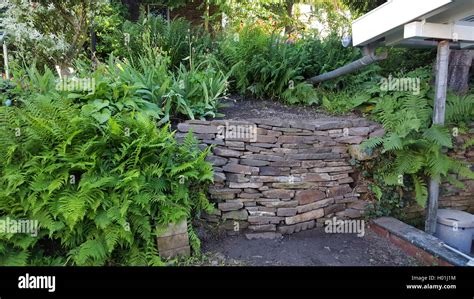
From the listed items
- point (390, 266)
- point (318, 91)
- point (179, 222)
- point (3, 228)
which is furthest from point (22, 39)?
point (390, 266)

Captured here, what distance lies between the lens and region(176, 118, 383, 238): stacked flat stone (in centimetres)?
369

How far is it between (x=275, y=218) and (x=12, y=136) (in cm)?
282

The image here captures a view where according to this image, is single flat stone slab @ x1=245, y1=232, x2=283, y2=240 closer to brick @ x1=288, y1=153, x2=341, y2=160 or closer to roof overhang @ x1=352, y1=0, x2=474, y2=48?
brick @ x1=288, y1=153, x2=341, y2=160

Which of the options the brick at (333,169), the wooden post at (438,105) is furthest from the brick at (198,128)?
the wooden post at (438,105)

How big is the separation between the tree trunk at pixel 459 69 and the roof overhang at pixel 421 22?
82cm

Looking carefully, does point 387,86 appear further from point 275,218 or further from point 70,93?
point 70,93

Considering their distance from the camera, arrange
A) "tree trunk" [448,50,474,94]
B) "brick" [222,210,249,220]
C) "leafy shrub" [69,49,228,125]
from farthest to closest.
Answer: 1. "tree trunk" [448,50,474,94]
2. "brick" [222,210,249,220]
3. "leafy shrub" [69,49,228,125]

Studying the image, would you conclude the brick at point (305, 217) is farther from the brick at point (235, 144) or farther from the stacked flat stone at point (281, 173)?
the brick at point (235, 144)

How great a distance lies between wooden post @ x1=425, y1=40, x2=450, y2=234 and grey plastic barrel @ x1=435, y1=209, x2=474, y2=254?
4.7 inches

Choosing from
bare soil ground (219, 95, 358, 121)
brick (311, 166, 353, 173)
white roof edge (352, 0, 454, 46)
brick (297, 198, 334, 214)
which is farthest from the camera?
bare soil ground (219, 95, 358, 121)

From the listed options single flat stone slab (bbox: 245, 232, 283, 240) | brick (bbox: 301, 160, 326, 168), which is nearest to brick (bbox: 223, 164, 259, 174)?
brick (bbox: 301, 160, 326, 168)

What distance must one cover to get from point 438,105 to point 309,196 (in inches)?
74.5

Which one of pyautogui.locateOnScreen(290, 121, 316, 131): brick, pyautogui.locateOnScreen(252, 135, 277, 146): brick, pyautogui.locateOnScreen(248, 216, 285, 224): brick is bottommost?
pyautogui.locateOnScreen(248, 216, 285, 224): brick

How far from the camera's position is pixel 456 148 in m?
4.31
